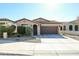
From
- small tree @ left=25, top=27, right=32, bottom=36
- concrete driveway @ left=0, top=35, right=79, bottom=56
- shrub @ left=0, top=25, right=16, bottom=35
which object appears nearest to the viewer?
concrete driveway @ left=0, top=35, right=79, bottom=56

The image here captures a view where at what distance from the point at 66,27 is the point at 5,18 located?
47.4 feet

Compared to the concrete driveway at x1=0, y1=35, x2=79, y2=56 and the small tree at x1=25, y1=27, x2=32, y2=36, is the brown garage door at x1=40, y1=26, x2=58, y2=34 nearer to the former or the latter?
the small tree at x1=25, y1=27, x2=32, y2=36

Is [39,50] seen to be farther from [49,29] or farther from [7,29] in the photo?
[49,29]

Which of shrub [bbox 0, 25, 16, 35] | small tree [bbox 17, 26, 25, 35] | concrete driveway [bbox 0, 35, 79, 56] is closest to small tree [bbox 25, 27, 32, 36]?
small tree [bbox 17, 26, 25, 35]

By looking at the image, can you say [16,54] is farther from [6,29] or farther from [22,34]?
[22,34]

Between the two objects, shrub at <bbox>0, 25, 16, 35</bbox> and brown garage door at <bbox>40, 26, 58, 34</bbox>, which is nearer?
shrub at <bbox>0, 25, 16, 35</bbox>

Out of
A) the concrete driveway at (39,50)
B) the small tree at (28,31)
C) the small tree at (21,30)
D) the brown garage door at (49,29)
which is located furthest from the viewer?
the brown garage door at (49,29)

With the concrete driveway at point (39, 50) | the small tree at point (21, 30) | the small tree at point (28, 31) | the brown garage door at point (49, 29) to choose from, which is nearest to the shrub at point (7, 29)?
the small tree at point (21, 30)

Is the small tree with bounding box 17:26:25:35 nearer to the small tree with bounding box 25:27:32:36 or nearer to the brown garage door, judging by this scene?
the small tree with bounding box 25:27:32:36

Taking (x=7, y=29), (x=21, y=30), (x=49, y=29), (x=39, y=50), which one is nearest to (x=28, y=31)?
(x=21, y=30)

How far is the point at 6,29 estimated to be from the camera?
26.7 meters

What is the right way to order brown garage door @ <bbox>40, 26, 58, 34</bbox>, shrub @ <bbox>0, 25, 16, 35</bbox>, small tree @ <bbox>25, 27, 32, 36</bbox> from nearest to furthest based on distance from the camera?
shrub @ <bbox>0, 25, 16, 35</bbox> < small tree @ <bbox>25, 27, 32, 36</bbox> < brown garage door @ <bbox>40, 26, 58, 34</bbox>

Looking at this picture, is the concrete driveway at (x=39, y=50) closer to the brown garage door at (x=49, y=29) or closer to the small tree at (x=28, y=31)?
the small tree at (x=28, y=31)

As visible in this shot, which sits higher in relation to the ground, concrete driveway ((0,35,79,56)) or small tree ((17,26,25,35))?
small tree ((17,26,25,35))
